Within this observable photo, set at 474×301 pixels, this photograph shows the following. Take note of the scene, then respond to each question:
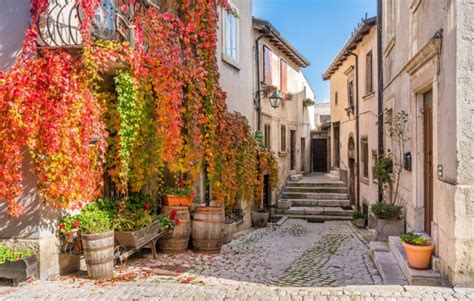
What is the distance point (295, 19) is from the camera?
1777 centimetres

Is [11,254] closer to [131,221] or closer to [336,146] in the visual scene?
[131,221]

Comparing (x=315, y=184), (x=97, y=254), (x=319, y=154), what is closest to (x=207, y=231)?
(x=97, y=254)

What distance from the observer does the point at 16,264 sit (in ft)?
17.1

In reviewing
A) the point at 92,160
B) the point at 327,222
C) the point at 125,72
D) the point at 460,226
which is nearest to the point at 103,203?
the point at 92,160

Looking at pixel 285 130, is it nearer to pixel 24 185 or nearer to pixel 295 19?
pixel 295 19

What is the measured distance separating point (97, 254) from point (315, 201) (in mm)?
12244

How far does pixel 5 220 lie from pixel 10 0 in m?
3.13

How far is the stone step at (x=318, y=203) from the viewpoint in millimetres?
16391

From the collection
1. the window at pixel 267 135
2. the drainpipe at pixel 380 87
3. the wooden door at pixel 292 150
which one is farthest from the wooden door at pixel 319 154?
the drainpipe at pixel 380 87

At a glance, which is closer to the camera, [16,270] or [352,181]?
[16,270]

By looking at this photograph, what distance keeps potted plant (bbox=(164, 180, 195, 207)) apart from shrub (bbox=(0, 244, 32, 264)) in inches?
112

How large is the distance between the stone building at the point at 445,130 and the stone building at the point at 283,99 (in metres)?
7.58

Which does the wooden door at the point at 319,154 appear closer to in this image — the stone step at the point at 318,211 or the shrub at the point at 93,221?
the stone step at the point at 318,211

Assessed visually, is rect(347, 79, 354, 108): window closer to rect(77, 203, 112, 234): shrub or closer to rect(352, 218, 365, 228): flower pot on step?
rect(352, 218, 365, 228): flower pot on step
